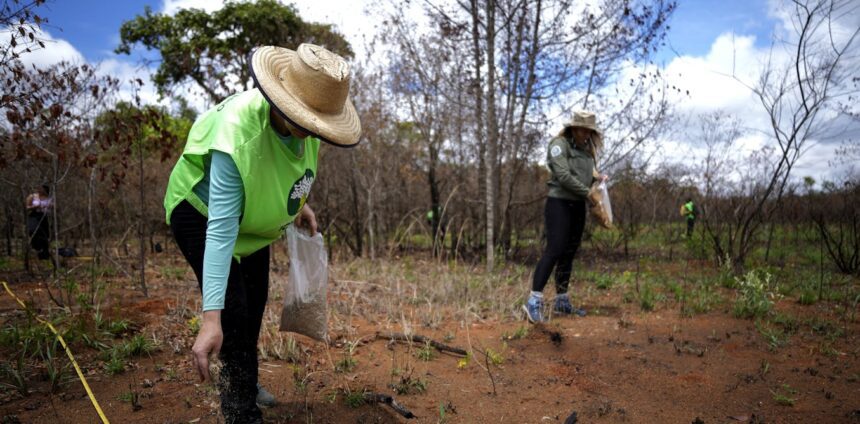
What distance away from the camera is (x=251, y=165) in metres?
1.62

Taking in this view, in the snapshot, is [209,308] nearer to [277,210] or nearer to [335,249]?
[277,210]

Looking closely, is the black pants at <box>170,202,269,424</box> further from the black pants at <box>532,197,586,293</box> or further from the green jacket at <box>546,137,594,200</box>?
the green jacket at <box>546,137,594,200</box>

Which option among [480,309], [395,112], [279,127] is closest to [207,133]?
[279,127]

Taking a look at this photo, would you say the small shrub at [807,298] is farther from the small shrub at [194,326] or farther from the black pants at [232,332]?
the small shrub at [194,326]

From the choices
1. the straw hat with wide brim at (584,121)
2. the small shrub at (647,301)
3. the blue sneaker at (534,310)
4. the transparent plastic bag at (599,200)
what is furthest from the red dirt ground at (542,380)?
the straw hat with wide brim at (584,121)

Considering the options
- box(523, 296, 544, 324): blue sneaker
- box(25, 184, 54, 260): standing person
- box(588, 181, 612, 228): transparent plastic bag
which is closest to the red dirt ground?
box(523, 296, 544, 324): blue sneaker

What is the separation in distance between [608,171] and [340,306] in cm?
483

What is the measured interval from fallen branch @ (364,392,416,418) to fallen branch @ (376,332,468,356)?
0.70 metres

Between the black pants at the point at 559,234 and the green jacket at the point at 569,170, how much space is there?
0.26ft

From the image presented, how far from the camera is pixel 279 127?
5.70 ft

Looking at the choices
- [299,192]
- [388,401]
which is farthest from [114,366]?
[299,192]

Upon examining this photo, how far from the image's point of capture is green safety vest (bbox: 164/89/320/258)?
1605 mm

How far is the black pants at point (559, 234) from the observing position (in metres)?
3.87

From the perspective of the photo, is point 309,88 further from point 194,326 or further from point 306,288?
point 194,326
